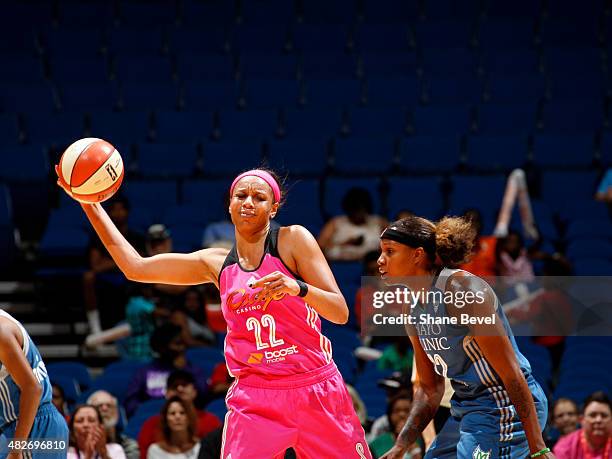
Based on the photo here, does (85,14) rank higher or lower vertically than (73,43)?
higher

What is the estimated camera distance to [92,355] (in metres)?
8.95

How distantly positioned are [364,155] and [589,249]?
256 centimetres

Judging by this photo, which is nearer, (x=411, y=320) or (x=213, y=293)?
(x=411, y=320)

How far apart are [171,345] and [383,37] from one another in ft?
18.1

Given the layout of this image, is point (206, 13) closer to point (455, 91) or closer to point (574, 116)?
point (455, 91)

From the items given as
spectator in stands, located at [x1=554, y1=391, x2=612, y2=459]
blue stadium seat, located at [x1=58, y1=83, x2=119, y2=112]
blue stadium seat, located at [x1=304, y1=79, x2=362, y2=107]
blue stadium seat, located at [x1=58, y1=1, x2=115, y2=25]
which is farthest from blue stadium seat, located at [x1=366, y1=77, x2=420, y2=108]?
spectator in stands, located at [x1=554, y1=391, x2=612, y2=459]

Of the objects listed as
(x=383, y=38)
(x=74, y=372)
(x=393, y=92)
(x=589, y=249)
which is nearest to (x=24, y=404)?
(x=74, y=372)

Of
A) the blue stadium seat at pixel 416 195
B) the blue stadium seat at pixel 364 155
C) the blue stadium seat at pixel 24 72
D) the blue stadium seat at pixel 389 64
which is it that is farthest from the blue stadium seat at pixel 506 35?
the blue stadium seat at pixel 24 72

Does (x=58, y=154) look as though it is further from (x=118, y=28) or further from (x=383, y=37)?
(x=383, y=37)

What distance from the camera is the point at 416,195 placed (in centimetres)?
1008

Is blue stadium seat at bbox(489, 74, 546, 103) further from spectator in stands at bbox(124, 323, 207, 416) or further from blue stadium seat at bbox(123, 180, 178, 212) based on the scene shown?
spectator in stands at bbox(124, 323, 207, 416)

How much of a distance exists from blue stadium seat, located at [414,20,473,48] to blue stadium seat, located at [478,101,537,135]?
1089 mm

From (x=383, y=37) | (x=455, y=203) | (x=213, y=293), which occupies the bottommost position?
(x=213, y=293)

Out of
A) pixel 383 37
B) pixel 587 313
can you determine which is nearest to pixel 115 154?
pixel 587 313
